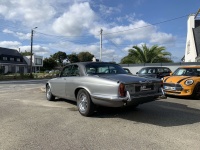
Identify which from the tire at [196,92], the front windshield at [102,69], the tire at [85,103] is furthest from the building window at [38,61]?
the tire at [85,103]

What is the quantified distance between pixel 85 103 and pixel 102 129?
4.45 feet

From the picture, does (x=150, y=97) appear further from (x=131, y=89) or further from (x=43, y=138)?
(x=43, y=138)

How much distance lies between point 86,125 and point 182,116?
8.91 feet

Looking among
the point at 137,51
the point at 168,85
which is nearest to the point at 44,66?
the point at 137,51

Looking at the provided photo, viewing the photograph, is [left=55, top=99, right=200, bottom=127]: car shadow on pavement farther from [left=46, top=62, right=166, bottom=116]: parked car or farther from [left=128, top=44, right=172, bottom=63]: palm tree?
[left=128, top=44, right=172, bottom=63]: palm tree

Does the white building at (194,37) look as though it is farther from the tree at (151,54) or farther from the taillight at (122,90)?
the taillight at (122,90)

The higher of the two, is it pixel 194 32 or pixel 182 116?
pixel 194 32

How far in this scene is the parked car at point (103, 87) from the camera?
5.29 metres

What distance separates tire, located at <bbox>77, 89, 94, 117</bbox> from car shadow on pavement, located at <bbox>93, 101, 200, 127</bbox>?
338 millimetres

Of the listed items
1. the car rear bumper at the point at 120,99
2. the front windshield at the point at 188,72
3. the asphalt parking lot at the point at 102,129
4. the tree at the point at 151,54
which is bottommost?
the asphalt parking lot at the point at 102,129

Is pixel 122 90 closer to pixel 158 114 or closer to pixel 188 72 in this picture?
pixel 158 114

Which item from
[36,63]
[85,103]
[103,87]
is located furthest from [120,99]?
[36,63]

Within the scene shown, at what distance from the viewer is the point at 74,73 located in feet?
22.8

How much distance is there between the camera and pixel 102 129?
4.97m
